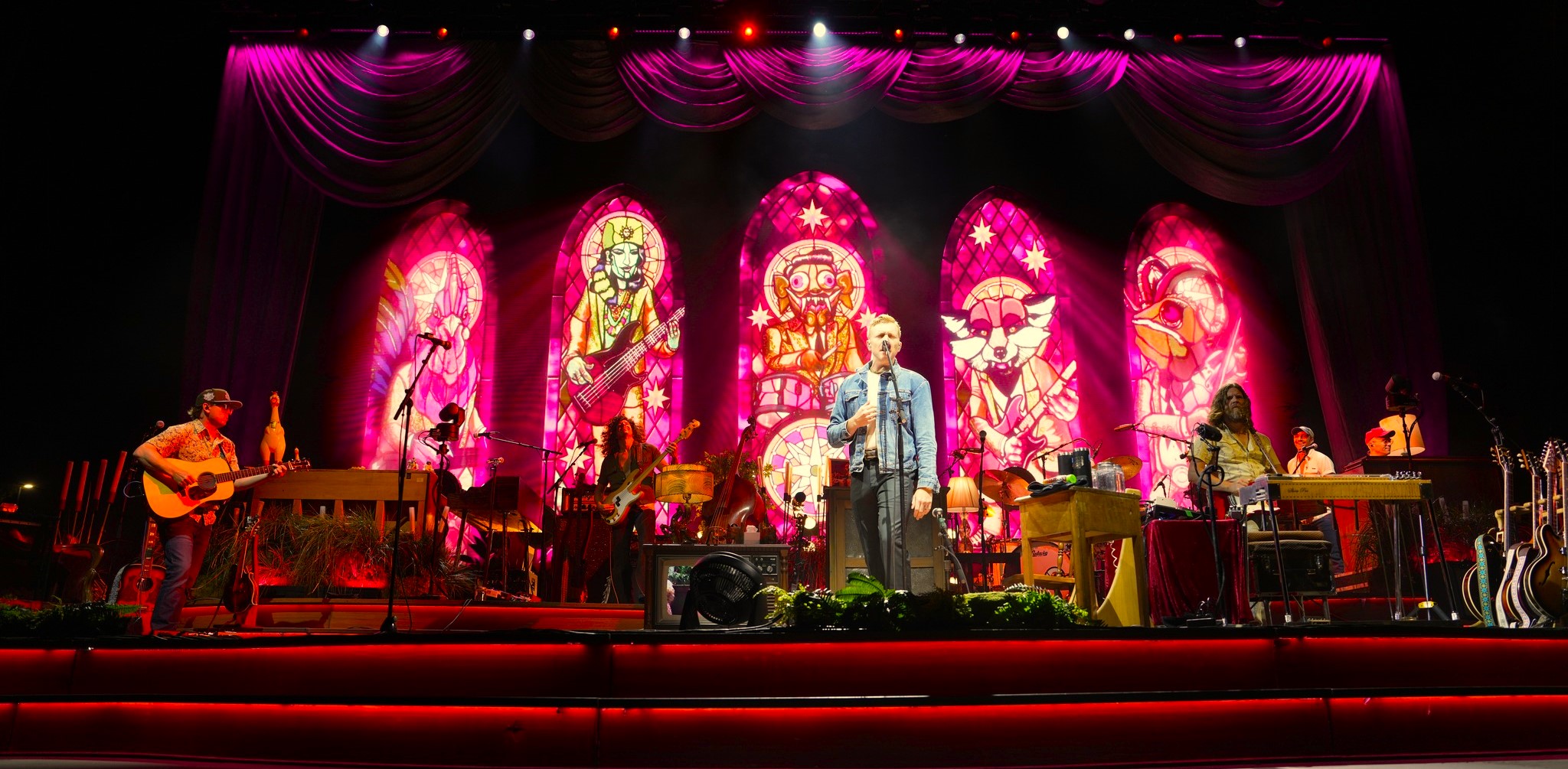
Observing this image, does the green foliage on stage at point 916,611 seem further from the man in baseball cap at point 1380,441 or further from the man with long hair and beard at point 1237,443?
the man in baseball cap at point 1380,441

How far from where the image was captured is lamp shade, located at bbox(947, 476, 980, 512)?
26.7ft

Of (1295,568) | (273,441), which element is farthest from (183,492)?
(1295,568)

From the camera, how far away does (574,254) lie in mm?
10875

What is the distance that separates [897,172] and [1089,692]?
824 centimetres

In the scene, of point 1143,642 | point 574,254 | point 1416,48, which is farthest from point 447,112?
point 1416,48

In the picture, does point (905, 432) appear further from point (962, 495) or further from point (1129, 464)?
point (1129, 464)

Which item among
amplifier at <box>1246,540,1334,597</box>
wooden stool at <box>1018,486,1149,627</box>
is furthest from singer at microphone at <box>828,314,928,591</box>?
amplifier at <box>1246,540,1334,597</box>

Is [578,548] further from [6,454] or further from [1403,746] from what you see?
[1403,746]

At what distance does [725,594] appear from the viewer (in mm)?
4199

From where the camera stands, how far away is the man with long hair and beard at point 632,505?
8.05 meters

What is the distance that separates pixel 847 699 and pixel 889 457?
1.68 metres

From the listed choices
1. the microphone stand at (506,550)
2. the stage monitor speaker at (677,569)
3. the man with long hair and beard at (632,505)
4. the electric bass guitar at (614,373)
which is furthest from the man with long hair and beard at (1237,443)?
the electric bass guitar at (614,373)

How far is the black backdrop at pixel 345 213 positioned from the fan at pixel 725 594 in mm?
6548

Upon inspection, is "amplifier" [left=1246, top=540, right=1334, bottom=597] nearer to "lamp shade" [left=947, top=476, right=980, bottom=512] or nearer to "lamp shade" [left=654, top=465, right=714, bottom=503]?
"lamp shade" [left=947, top=476, right=980, bottom=512]
